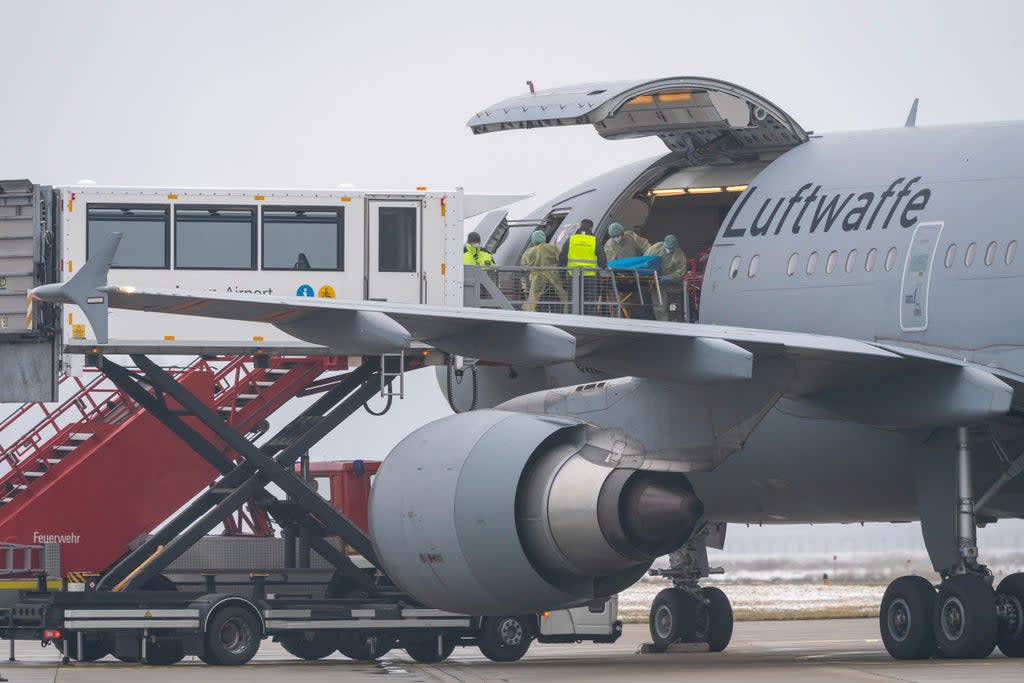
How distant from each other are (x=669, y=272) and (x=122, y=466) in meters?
6.88

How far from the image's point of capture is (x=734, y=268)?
845 inches

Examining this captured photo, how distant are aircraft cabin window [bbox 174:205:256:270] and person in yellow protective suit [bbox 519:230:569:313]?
3250 mm

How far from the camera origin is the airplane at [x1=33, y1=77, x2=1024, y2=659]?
57.0 ft

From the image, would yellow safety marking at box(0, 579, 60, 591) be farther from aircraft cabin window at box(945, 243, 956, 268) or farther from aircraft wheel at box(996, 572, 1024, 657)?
aircraft cabin window at box(945, 243, 956, 268)

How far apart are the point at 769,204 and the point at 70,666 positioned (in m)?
9.45

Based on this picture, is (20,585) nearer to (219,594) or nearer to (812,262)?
(219,594)

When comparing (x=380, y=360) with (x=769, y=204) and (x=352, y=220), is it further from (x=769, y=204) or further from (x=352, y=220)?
(x=769, y=204)

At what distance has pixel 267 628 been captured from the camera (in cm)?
2181

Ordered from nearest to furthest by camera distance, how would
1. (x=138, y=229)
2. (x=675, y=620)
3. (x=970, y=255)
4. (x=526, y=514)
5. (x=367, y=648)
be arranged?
(x=970, y=255)
(x=526, y=514)
(x=138, y=229)
(x=367, y=648)
(x=675, y=620)

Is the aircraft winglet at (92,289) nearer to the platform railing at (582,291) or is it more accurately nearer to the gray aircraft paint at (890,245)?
the platform railing at (582,291)

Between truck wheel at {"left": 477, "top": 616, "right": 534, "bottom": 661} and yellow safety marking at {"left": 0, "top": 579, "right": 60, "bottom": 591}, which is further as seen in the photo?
truck wheel at {"left": 477, "top": 616, "right": 534, "bottom": 661}

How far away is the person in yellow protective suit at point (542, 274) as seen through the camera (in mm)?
22531

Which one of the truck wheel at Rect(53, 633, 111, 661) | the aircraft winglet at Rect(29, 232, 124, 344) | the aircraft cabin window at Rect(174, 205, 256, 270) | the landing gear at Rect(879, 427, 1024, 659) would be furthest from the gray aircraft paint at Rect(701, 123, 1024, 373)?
the truck wheel at Rect(53, 633, 111, 661)

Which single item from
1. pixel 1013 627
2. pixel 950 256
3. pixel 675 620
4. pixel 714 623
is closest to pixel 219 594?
pixel 675 620
